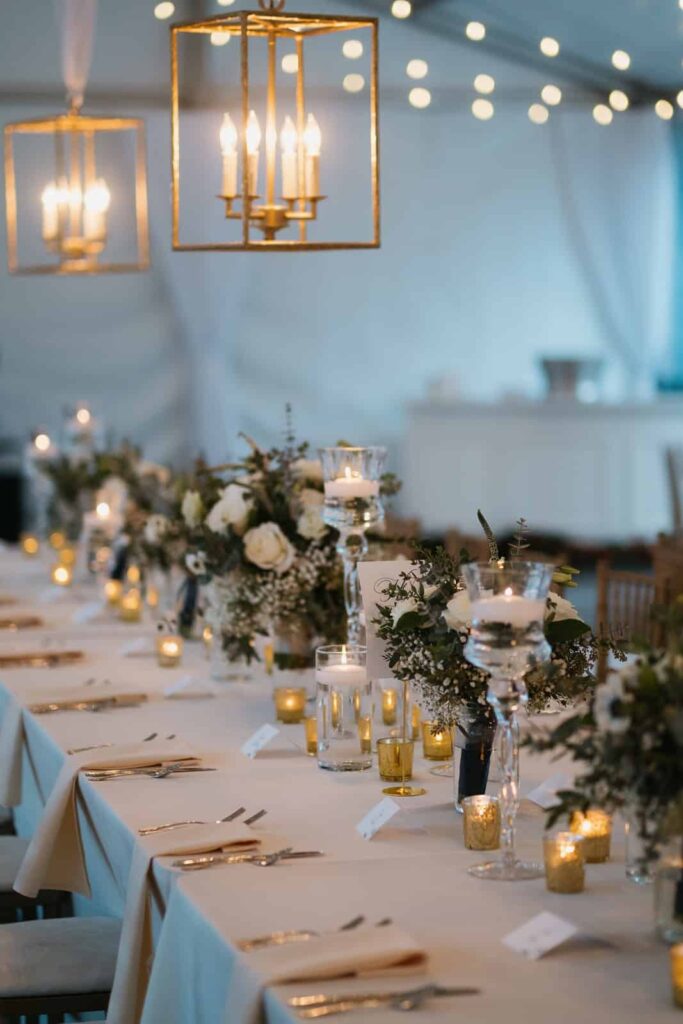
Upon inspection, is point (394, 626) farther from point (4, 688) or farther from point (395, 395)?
point (395, 395)

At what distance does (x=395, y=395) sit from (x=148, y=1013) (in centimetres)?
1120

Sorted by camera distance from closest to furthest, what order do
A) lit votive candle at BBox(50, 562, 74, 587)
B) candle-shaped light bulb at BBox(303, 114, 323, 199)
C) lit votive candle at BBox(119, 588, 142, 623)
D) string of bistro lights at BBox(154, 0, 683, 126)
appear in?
1. candle-shaped light bulb at BBox(303, 114, 323, 199)
2. string of bistro lights at BBox(154, 0, 683, 126)
3. lit votive candle at BBox(119, 588, 142, 623)
4. lit votive candle at BBox(50, 562, 74, 587)

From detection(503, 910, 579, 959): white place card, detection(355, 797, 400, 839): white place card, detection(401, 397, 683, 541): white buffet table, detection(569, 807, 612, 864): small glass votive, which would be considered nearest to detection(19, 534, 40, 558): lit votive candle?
detection(355, 797, 400, 839): white place card

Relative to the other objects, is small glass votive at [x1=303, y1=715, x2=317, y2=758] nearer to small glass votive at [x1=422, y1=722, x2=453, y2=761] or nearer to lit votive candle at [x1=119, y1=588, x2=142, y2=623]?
small glass votive at [x1=422, y1=722, x2=453, y2=761]

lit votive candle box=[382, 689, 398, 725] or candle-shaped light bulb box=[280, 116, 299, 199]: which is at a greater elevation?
candle-shaped light bulb box=[280, 116, 299, 199]

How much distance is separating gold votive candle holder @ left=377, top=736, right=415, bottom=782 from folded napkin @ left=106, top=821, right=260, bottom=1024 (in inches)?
19.0

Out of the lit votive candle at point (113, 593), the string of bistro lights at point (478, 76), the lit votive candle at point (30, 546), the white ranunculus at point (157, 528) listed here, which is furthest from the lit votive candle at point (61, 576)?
the string of bistro lights at point (478, 76)

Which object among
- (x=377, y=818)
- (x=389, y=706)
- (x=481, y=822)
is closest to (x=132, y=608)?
(x=389, y=706)

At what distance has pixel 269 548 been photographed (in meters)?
3.67

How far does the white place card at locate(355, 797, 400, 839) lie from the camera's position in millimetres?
2549

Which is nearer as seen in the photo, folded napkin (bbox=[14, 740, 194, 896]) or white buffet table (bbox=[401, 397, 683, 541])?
folded napkin (bbox=[14, 740, 194, 896])

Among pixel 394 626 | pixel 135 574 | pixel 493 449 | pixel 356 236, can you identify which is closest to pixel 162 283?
pixel 356 236

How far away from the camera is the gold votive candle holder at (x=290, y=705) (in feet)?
11.5

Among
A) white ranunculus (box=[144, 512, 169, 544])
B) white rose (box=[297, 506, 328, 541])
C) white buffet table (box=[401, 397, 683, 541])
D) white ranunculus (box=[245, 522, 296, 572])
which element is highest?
white rose (box=[297, 506, 328, 541])
